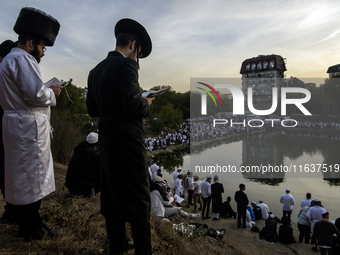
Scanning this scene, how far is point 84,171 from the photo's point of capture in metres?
4.16

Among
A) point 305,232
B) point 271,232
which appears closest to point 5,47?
point 271,232

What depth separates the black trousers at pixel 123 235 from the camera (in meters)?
1.89

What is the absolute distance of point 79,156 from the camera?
4.18 meters

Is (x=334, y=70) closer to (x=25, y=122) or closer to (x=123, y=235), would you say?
(x=123, y=235)

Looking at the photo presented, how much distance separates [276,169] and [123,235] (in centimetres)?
1991

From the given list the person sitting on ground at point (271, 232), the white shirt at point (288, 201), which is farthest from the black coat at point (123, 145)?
the white shirt at point (288, 201)

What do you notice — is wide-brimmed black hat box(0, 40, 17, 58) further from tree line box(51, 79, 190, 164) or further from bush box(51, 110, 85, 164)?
bush box(51, 110, 85, 164)

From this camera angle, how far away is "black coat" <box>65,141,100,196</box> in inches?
160

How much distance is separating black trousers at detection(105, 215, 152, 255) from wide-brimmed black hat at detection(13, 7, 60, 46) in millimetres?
1577

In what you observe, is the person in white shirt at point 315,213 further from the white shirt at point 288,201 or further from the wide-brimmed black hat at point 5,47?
the wide-brimmed black hat at point 5,47

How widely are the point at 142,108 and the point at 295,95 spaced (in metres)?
70.0

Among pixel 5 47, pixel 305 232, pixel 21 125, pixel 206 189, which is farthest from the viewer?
pixel 206 189

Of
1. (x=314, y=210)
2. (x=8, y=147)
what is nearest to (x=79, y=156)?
(x=8, y=147)

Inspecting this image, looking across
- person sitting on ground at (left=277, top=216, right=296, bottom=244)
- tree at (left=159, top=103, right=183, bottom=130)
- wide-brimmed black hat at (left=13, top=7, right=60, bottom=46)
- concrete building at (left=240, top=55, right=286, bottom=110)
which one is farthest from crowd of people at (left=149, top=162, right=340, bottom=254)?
concrete building at (left=240, top=55, right=286, bottom=110)
